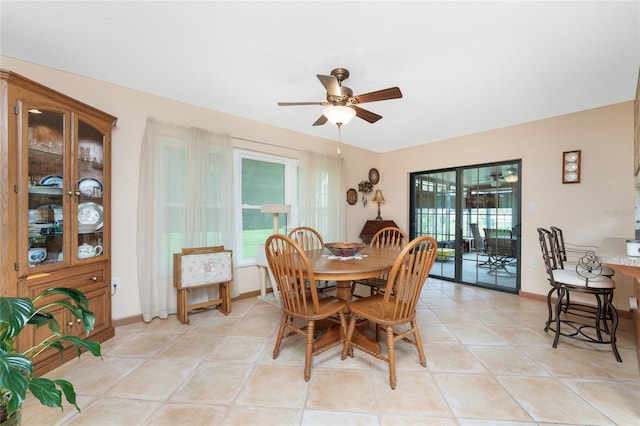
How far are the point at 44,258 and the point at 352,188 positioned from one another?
3.85 meters

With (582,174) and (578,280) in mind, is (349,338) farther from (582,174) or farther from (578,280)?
(582,174)

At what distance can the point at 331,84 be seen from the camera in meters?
1.85

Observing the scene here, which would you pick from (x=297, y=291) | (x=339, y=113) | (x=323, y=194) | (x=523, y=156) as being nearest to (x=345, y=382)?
(x=297, y=291)

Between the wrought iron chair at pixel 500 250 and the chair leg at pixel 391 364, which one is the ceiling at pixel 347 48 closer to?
the wrought iron chair at pixel 500 250

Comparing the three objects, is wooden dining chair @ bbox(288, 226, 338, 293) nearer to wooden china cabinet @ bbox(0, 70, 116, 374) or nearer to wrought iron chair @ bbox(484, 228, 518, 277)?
wooden china cabinet @ bbox(0, 70, 116, 374)

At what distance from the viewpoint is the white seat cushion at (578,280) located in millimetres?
2080

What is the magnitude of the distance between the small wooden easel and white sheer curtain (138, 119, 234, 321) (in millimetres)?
161

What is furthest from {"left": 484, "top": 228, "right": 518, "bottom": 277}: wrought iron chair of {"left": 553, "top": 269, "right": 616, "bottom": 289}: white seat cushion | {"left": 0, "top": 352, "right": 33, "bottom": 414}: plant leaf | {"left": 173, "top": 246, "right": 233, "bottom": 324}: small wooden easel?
{"left": 0, "top": 352, "right": 33, "bottom": 414}: plant leaf

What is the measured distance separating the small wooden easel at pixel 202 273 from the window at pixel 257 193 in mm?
441

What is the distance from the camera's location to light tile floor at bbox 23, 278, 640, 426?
4.76 feet

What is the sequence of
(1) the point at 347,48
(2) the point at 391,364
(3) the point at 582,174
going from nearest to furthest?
1. (2) the point at 391,364
2. (1) the point at 347,48
3. (3) the point at 582,174

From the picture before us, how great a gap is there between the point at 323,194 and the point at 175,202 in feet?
6.73

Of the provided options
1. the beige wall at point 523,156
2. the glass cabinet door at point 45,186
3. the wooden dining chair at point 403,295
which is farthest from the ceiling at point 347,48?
the wooden dining chair at point 403,295

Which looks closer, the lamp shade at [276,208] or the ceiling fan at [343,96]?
the ceiling fan at [343,96]
